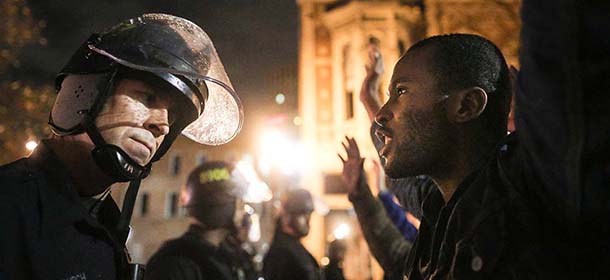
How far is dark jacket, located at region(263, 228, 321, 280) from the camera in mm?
5023

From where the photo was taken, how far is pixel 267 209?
35125 mm

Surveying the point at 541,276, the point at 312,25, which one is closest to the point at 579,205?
the point at 541,276

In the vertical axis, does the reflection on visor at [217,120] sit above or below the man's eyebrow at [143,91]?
below

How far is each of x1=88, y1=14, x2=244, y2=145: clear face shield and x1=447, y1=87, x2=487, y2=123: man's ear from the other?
1369 millimetres

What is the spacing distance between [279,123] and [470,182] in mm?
19089

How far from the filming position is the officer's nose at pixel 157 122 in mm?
2283

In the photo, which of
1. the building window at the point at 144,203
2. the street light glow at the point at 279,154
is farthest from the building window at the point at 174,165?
the street light glow at the point at 279,154

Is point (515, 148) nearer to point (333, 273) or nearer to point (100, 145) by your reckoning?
point (100, 145)

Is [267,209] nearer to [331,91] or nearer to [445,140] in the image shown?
[331,91]

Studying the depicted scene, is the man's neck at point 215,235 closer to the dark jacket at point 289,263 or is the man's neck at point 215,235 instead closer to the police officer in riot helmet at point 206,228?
the police officer in riot helmet at point 206,228

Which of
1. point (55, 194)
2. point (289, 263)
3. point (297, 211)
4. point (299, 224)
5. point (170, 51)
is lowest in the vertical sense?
point (289, 263)

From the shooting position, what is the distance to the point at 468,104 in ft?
6.41

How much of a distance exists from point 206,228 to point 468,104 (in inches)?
130

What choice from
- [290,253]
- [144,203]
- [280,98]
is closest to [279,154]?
[290,253]
